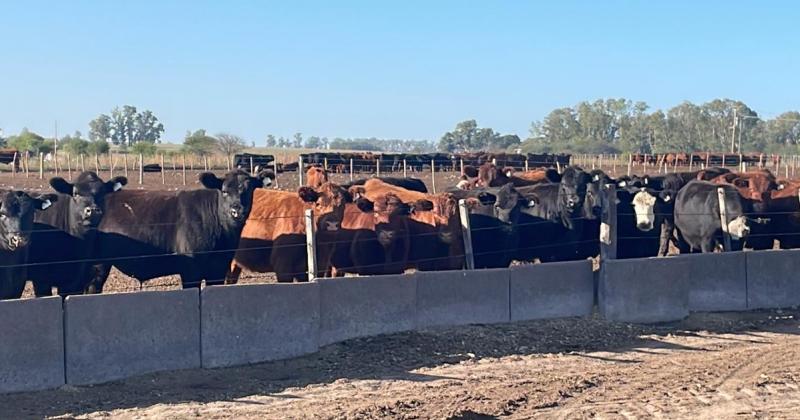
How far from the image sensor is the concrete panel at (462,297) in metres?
10.5

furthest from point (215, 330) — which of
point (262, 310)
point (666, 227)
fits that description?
point (666, 227)

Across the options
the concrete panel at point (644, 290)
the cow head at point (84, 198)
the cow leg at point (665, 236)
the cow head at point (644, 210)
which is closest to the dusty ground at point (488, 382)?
the concrete panel at point (644, 290)

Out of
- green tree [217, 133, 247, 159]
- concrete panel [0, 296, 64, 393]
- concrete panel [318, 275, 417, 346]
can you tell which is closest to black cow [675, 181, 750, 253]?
concrete panel [318, 275, 417, 346]

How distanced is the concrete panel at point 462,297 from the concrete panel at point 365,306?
0.18m

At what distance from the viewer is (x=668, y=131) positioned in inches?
4301

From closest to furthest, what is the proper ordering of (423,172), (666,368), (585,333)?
(666,368) → (585,333) → (423,172)

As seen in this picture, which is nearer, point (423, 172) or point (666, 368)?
point (666, 368)

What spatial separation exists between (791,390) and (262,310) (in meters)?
4.83

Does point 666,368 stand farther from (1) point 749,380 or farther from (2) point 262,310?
(2) point 262,310

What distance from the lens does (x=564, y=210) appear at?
1423cm

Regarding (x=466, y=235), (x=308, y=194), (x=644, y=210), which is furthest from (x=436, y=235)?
(x=644, y=210)

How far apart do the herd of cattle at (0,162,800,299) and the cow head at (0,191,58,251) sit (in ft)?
0.04

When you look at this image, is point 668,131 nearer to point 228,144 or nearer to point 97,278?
point 228,144

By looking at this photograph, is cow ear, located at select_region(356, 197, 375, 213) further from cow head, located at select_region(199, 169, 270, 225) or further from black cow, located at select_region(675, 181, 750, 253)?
black cow, located at select_region(675, 181, 750, 253)
